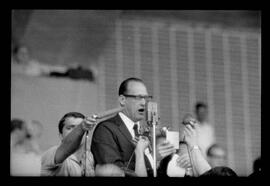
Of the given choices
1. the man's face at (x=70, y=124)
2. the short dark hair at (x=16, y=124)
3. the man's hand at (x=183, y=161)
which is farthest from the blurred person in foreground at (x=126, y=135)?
the short dark hair at (x=16, y=124)

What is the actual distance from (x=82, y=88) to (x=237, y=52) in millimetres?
1624

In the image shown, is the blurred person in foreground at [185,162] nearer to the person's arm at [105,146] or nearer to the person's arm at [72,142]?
the person's arm at [105,146]

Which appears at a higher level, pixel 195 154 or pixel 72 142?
pixel 72 142

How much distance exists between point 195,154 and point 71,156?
122 cm

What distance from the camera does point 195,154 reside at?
9.27 m

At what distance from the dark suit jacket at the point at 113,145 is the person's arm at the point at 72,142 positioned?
0.12 meters

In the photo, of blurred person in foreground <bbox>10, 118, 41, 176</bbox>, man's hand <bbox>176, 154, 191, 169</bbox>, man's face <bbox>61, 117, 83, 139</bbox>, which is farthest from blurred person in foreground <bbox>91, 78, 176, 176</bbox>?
blurred person in foreground <bbox>10, 118, 41, 176</bbox>

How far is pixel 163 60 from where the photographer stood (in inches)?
373

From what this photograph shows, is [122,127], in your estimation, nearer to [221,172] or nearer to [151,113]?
[151,113]

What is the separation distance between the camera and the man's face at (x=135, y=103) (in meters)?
9.28

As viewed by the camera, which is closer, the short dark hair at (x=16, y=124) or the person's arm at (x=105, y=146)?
the person's arm at (x=105, y=146)

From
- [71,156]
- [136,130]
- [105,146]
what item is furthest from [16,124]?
[136,130]
